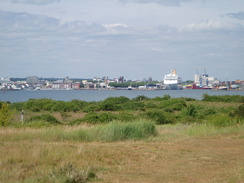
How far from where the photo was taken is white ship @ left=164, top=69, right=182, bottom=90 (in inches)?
5566

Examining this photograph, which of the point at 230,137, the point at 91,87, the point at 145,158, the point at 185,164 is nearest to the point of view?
the point at 185,164

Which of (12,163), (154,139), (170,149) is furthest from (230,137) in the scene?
(12,163)

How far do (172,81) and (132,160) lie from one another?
131 metres

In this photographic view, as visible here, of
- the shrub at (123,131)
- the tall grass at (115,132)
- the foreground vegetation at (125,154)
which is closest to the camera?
the foreground vegetation at (125,154)

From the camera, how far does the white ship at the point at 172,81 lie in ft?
464

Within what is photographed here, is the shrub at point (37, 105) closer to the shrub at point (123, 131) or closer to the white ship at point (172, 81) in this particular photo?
the shrub at point (123, 131)

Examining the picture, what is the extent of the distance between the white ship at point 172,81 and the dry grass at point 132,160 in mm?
125182

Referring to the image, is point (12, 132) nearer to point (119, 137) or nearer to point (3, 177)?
point (119, 137)

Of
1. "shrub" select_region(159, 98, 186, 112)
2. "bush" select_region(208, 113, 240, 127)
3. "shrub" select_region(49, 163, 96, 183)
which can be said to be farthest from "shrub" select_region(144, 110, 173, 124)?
"shrub" select_region(49, 163, 96, 183)

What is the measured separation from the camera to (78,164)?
1140 centimetres

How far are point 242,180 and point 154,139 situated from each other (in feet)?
28.3

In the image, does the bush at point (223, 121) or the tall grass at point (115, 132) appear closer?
the tall grass at point (115, 132)

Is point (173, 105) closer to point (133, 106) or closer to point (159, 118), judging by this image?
point (133, 106)

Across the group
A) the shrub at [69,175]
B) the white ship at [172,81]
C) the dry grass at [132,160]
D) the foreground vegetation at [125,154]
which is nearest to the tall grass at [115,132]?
the foreground vegetation at [125,154]
